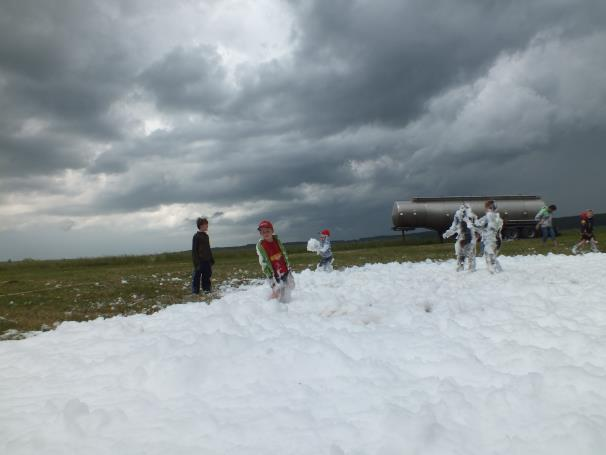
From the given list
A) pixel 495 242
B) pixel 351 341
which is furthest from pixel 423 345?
pixel 495 242

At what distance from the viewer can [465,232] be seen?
521 inches

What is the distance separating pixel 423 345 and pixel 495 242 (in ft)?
28.7

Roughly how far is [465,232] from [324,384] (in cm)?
1047

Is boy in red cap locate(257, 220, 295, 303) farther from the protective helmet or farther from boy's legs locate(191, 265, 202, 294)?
boy's legs locate(191, 265, 202, 294)

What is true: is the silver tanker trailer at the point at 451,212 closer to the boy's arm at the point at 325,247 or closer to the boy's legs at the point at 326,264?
the boy's legs at the point at 326,264

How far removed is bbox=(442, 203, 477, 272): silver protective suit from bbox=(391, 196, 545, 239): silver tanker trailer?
975 inches

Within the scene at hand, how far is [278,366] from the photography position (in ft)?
14.7

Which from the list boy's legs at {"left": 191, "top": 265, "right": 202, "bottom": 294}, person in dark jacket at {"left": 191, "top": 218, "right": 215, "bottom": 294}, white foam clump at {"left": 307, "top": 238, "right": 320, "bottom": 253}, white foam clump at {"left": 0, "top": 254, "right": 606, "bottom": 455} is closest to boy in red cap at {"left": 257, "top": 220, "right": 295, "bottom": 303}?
white foam clump at {"left": 0, "top": 254, "right": 606, "bottom": 455}

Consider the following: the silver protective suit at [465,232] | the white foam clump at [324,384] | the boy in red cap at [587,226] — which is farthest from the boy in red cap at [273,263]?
the boy in red cap at [587,226]

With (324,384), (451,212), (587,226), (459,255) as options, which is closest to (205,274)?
(459,255)

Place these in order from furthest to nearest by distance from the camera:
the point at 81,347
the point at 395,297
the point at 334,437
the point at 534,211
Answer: the point at 534,211, the point at 395,297, the point at 81,347, the point at 334,437

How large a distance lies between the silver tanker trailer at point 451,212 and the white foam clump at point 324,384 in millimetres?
31246

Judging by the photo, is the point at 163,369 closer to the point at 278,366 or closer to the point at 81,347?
the point at 278,366

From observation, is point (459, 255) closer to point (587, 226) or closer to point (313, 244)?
point (313, 244)
